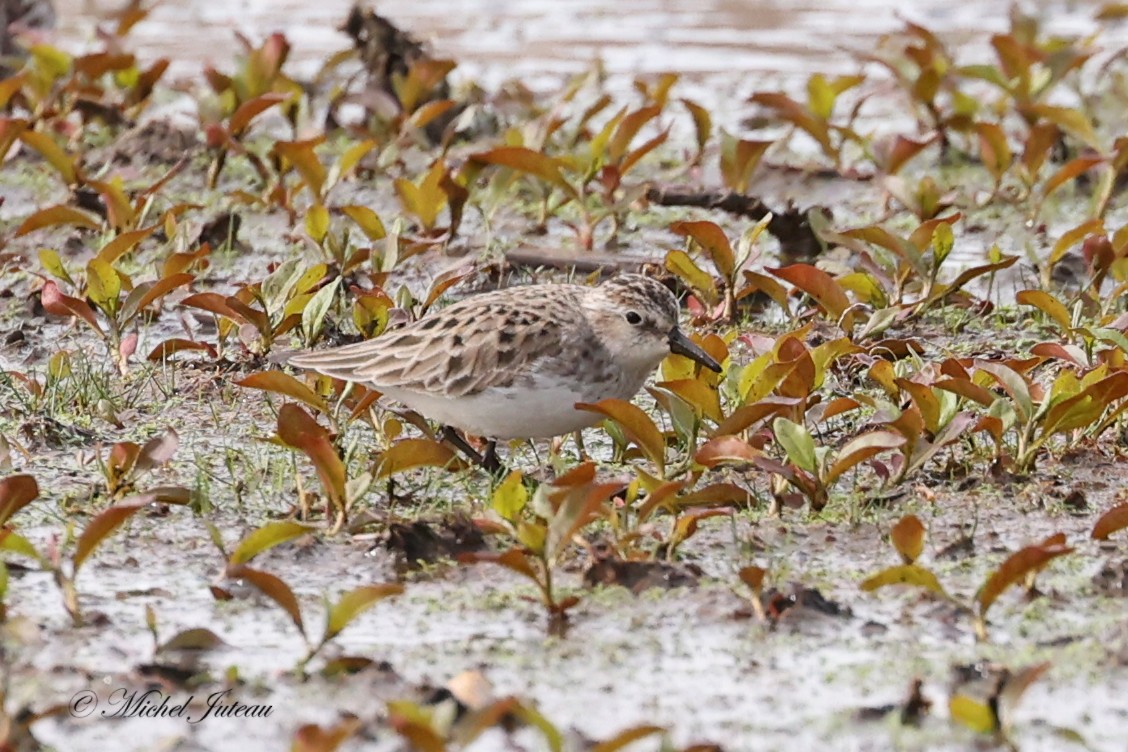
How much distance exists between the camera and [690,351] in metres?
7.04

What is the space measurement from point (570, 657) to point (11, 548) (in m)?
1.67

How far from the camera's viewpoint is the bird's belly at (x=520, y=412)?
22.1 feet

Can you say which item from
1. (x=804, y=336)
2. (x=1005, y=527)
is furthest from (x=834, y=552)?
(x=804, y=336)

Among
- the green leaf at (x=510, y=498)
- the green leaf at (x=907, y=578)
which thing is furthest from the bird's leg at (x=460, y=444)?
the green leaf at (x=907, y=578)

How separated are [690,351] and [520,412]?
70 cm

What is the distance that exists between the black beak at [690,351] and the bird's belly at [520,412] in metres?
0.42

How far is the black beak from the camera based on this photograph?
23.0ft

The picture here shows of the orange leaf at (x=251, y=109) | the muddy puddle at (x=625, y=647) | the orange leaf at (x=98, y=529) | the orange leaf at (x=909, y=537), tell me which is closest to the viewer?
the muddy puddle at (x=625, y=647)

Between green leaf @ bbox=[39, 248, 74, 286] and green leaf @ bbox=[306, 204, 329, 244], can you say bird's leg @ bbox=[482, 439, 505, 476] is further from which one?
green leaf @ bbox=[39, 248, 74, 286]

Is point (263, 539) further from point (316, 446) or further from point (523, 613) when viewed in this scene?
point (523, 613)

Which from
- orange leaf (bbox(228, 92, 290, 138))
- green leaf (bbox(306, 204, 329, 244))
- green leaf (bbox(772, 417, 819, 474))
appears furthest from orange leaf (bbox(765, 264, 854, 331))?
orange leaf (bbox(228, 92, 290, 138))

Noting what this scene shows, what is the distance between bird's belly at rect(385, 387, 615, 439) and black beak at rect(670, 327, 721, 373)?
16.4 inches

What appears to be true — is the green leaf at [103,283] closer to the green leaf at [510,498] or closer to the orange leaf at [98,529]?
the orange leaf at [98,529]

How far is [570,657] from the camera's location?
5496 mm
